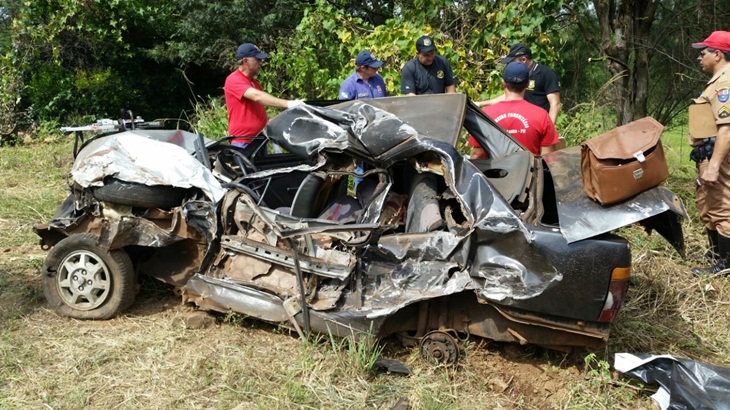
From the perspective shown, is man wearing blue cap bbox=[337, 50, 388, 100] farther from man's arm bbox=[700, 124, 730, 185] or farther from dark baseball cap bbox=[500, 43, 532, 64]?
man's arm bbox=[700, 124, 730, 185]

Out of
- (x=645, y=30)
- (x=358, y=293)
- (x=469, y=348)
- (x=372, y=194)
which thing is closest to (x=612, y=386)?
(x=469, y=348)

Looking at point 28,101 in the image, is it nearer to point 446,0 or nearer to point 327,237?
point 446,0

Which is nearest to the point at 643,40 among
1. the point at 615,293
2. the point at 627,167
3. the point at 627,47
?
the point at 627,47

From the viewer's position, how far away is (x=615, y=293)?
9.70ft

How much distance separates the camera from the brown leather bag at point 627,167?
2.98 meters

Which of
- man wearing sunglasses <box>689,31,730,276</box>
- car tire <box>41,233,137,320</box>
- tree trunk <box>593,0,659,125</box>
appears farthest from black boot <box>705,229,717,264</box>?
car tire <box>41,233,137,320</box>

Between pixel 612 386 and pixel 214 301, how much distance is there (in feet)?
7.88

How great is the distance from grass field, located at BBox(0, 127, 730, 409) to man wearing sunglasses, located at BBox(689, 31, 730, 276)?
0.37 metres

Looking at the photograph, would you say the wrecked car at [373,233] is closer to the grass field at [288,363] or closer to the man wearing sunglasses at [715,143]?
the grass field at [288,363]

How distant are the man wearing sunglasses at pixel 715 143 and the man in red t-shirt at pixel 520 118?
1316 millimetres

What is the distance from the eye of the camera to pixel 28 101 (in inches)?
527

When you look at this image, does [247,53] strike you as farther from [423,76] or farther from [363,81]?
A: [423,76]

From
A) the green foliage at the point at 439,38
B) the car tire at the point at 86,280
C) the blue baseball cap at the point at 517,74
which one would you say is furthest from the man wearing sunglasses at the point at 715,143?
the car tire at the point at 86,280

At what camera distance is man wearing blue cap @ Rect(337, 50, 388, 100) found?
5.92 meters
